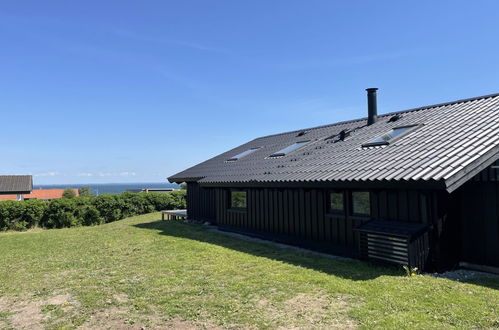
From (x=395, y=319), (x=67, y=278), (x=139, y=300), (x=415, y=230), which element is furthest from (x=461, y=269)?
(x=67, y=278)

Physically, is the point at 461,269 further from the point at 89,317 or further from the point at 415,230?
the point at 89,317

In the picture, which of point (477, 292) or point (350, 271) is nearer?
point (477, 292)

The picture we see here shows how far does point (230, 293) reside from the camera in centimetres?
660

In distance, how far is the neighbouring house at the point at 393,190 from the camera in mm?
7895

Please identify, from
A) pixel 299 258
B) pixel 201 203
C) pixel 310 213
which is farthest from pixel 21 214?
pixel 299 258

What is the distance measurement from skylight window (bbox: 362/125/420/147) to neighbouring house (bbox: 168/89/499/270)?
0.15 feet

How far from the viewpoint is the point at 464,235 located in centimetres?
851

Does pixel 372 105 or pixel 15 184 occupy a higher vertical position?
pixel 372 105

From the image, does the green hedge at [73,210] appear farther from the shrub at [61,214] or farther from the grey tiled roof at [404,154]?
the grey tiled roof at [404,154]

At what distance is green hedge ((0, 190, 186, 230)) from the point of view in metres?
20.2

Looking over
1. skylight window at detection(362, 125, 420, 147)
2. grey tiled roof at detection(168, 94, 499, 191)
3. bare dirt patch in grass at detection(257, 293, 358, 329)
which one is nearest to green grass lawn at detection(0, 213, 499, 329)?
bare dirt patch in grass at detection(257, 293, 358, 329)

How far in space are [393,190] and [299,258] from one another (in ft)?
9.47

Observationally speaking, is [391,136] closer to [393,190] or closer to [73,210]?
[393,190]

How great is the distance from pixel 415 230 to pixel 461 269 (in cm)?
165
